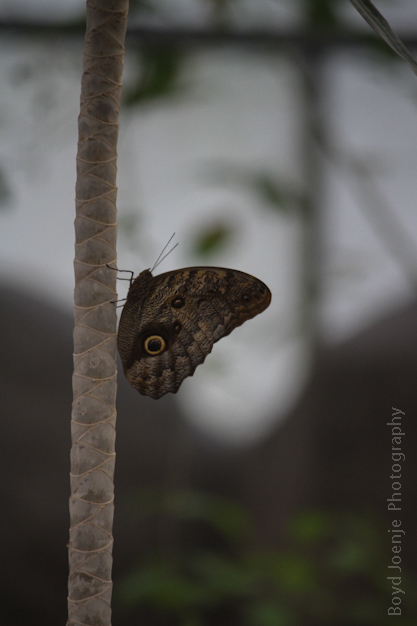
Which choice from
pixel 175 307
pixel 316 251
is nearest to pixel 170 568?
pixel 175 307

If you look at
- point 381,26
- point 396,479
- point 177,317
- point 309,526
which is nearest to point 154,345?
point 177,317

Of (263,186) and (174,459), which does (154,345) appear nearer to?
(263,186)

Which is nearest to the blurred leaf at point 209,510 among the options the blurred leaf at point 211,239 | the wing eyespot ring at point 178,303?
the blurred leaf at point 211,239

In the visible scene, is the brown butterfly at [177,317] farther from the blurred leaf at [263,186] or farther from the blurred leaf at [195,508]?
the blurred leaf at [195,508]

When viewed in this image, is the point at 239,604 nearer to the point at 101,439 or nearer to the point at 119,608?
the point at 119,608

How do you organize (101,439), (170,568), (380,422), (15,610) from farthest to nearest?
(380,422) < (15,610) < (170,568) < (101,439)

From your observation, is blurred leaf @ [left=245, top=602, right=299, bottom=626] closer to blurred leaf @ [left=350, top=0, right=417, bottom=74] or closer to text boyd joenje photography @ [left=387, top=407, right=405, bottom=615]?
text boyd joenje photography @ [left=387, top=407, right=405, bottom=615]
